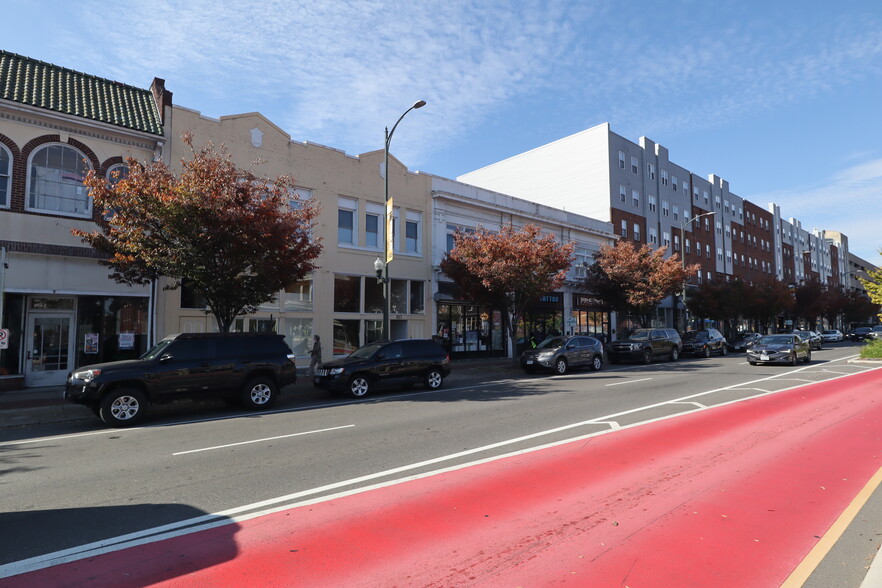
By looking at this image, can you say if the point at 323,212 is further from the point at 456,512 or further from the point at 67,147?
the point at 456,512

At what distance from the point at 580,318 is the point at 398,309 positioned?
47.8 ft

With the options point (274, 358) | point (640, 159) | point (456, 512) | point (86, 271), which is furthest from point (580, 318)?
point (456, 512)

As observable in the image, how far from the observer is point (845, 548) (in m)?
4.25

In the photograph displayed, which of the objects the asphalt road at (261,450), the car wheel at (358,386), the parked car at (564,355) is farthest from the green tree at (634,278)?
the car wheel at (358,386)

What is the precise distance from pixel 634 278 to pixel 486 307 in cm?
881

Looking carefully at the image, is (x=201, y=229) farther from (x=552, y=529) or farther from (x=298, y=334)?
(x=552, y=529)

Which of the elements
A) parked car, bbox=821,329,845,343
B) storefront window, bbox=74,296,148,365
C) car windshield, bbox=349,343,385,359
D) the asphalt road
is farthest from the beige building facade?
parked car, bbox=821,329,845,343

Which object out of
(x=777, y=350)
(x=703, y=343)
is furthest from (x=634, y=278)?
(x=777, y=350)

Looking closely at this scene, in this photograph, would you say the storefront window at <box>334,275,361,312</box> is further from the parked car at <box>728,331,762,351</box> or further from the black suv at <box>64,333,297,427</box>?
the parked car at <box>728,331,762,351</box>

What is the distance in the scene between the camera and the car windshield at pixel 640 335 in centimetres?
2531

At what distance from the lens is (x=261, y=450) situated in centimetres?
793

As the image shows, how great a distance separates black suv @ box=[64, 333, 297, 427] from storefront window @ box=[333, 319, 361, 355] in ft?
27.1

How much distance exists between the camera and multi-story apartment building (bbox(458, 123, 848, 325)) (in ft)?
128

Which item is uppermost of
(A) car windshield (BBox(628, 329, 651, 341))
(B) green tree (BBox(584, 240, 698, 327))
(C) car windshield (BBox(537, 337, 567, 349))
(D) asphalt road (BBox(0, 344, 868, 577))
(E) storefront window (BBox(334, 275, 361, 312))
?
(B) green tree (BBox(584, 240, 698, 327))
